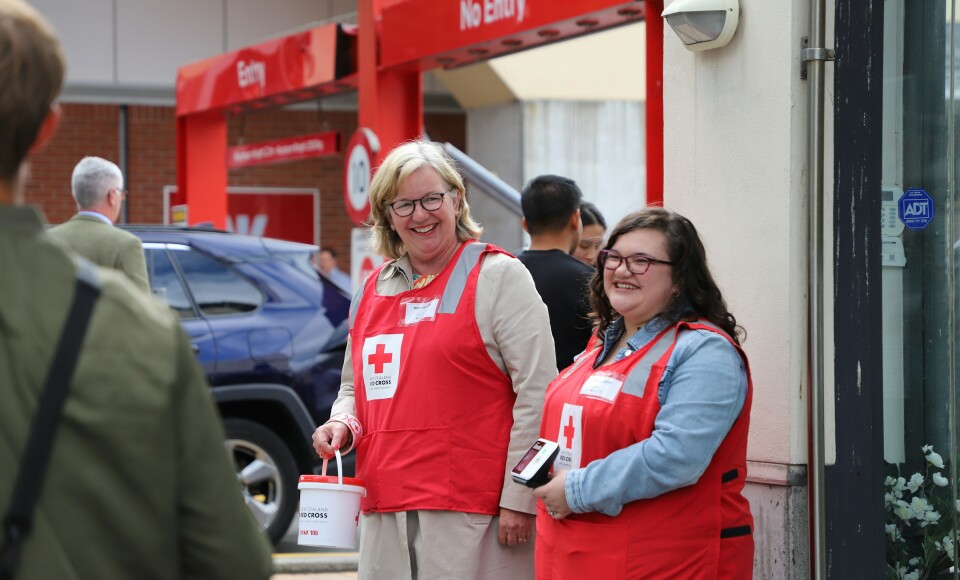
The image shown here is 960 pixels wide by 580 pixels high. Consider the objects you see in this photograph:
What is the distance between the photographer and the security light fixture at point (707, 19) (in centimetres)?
466

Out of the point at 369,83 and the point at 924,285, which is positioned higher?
the point at 369,83

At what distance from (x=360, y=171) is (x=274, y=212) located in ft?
32.7

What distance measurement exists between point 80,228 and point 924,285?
12.3 ft

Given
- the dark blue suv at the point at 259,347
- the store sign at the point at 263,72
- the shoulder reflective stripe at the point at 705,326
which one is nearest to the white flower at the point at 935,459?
the shoulder reflective stripe at the point at 705,326

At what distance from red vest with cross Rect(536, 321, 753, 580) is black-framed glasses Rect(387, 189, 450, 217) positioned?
30.4 inches

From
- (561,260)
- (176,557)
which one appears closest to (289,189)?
(561,260)

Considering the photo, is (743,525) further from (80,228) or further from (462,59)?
(462,59)

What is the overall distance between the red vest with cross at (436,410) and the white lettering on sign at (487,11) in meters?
5.28

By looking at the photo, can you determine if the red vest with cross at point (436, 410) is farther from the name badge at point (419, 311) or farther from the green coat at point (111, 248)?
the green coat at point (111, 248)

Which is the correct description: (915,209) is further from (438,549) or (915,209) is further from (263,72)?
(263,72)

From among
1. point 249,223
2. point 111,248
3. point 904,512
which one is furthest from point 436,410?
point 249,223

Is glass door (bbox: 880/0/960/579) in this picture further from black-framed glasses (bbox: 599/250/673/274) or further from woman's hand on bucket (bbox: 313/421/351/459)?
woman's hand on bucket (bbox: 313/421/351/459)

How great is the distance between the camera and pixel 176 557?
1678mm

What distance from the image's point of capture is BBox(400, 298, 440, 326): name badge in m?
3.85
